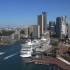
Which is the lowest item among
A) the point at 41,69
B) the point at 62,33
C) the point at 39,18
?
the point at 41,69

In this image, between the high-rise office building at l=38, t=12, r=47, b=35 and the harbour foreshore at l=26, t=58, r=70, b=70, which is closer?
the harbour foreshore at l=26, t=58, r=70, b=70

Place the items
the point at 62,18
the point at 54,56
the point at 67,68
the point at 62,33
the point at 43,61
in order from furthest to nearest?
the point at 62,18, the point at 62,33, the point at 54,56, the point at 43,61, the point at 67,68

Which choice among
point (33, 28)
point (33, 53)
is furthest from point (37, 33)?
point (33, 53)

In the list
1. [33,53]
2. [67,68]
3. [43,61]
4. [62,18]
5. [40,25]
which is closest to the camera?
[67,68]

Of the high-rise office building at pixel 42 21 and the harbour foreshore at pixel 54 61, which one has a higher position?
the high-rise office building at pixel 42 21

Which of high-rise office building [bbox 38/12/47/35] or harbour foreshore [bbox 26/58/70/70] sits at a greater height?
high-rise office building [bbox 38/12/47/35]

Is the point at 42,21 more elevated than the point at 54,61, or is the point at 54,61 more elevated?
the point at 42,21

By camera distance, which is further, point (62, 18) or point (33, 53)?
point (62, 18)

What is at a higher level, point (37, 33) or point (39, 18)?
point (39, 18)

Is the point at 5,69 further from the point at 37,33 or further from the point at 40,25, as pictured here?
the point at 40,25

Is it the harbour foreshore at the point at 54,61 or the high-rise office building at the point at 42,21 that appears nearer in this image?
the harbour foreshore at the point at 54,61

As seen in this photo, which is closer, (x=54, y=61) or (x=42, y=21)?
(x=54, y=61)
